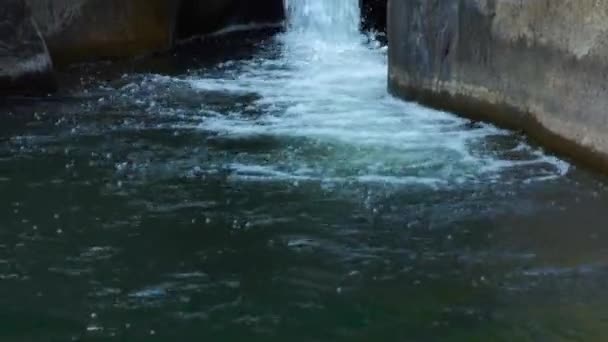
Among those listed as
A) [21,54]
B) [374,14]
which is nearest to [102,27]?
[21,54]

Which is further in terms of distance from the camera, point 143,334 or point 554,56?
point 554,56

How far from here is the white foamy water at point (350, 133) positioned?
23.7ft

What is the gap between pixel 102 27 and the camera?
1323 centimetres

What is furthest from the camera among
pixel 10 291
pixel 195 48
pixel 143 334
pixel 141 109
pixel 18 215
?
pixel 195 48

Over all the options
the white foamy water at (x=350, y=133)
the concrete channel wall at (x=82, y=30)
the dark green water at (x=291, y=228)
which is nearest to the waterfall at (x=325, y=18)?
the concrete channel wall at (x=82, y=30)

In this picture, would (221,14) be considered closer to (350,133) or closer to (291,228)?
(350,133)

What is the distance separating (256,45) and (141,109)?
6.05m

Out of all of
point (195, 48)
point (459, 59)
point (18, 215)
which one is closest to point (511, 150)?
point (459, 59)

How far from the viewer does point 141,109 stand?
9.77 meters

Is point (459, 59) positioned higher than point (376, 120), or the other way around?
point (459, 59)

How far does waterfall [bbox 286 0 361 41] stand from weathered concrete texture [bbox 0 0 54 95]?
7.70 m

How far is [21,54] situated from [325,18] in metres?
8.65

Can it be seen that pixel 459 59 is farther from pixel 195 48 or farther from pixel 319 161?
pixel 195 48

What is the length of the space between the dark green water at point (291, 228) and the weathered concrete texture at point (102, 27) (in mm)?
3146
